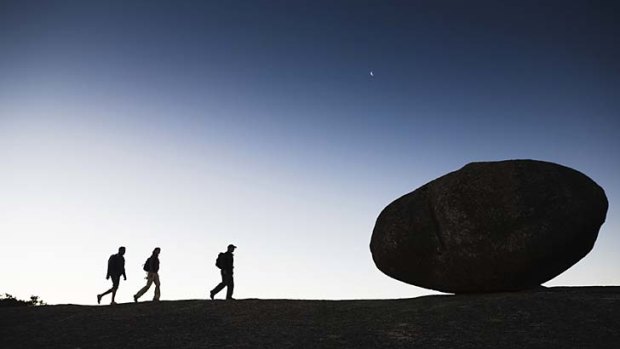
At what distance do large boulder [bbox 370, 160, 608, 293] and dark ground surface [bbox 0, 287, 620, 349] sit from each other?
1086 mm

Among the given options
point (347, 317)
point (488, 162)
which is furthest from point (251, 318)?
point (488, 162)

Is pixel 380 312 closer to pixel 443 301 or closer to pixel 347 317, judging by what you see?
pixel 347 317

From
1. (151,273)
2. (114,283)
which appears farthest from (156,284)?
(114,283)

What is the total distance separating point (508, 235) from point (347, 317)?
5.72 meters

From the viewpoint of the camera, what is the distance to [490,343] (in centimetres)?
1096

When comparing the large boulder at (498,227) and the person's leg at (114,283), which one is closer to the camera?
the large boulder at (498,227)

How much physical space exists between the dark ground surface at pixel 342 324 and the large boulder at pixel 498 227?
3.56ft

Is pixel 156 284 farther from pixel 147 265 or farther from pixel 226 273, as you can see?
pixel 226 273

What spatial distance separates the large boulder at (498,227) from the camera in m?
15.6

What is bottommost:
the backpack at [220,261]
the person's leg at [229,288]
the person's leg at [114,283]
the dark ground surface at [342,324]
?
the dark ground surface at [342,324]

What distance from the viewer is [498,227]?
1591 cm

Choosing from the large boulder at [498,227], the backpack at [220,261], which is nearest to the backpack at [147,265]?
the backpack at [220,261]

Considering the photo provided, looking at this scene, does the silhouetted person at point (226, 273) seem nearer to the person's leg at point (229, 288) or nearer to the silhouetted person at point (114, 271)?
the person's leg at point (229, 288)

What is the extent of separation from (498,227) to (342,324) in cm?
614
